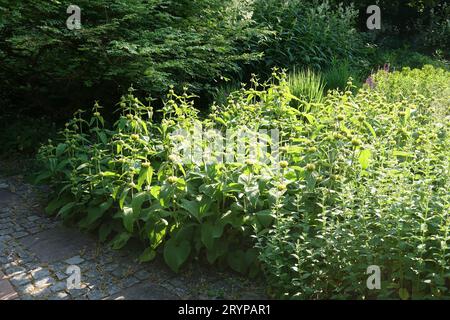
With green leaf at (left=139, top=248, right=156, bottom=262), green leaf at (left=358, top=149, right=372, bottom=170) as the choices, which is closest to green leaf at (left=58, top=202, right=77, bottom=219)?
green leaf at (left=139, top=248, right=156, bottom=262)

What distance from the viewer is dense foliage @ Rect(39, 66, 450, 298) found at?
2.68 m

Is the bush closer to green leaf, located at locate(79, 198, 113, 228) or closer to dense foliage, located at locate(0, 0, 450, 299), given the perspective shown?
dense foliage, located at locate(0, 0, 450, 299)

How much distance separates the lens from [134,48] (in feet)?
15.4

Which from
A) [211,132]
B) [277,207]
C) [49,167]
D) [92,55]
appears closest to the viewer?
[277,207]

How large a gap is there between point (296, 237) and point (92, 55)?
10.3 feet

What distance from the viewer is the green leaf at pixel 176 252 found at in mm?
3135

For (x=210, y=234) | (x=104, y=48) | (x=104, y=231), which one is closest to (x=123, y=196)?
(x=104, y=231)

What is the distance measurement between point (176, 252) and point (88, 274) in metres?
0.59

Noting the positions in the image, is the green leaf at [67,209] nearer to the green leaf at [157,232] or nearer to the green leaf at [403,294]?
the green leaf at [157,232]

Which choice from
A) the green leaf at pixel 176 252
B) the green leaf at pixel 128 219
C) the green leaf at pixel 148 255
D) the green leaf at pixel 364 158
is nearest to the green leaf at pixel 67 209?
the green leaf at pixel 128 219

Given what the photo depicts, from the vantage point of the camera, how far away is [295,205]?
301 cm

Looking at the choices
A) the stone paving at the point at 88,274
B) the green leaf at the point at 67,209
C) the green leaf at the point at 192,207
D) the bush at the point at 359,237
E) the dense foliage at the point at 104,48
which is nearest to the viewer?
the bush at the point at 359,237

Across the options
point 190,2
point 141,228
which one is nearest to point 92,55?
point 190,2
